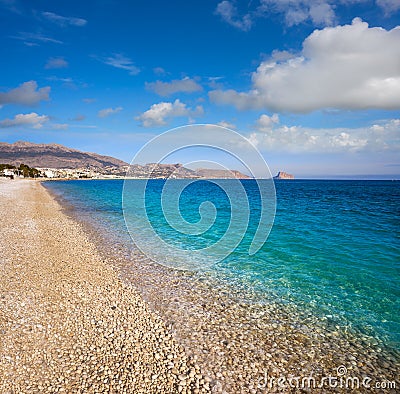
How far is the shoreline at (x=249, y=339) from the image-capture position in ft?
18.6

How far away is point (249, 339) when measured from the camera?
6.68m

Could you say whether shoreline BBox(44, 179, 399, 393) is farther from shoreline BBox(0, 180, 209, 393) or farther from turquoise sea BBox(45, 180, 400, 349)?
turquoise sea BBox(45, 180, 400, 349)

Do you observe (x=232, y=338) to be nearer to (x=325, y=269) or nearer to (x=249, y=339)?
(x=249, y=339)

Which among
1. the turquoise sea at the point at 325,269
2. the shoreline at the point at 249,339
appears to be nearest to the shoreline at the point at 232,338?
the shoreline at the point at 249,339

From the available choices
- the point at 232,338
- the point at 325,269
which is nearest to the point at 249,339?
the point at 232,338

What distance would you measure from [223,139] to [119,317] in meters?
8.03

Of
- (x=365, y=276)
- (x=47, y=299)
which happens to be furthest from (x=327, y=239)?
(x=47, y=299)

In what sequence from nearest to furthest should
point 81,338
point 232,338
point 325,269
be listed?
1. point 81,338
2. point 232,338
3. point 325,269

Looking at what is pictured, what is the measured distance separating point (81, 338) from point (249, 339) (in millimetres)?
3822

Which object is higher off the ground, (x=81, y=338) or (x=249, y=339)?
(x=81, y=338)

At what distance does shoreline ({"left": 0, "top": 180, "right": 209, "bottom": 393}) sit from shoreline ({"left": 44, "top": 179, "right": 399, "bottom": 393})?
0.47 meters

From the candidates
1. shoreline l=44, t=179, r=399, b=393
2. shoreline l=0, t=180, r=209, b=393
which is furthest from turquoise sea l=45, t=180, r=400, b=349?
shoreline l=0, t=180, r=209, b=393

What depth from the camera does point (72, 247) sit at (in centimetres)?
1428

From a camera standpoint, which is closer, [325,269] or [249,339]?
[249,339]
